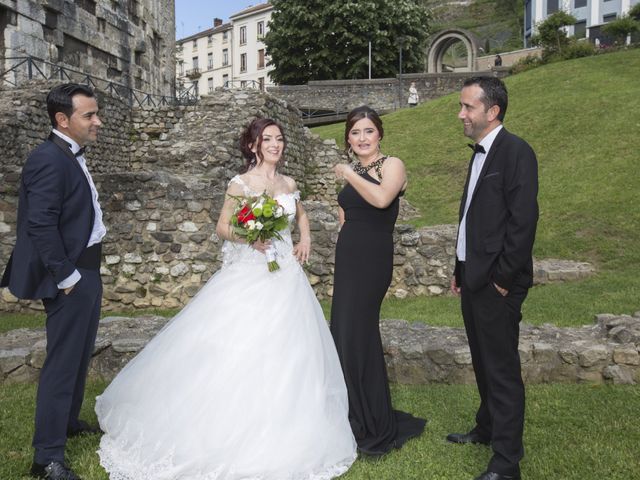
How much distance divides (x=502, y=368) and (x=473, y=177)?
127 centimetres

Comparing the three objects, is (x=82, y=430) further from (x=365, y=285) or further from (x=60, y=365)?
(x=365, y=285)

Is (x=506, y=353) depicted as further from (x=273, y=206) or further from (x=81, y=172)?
(x=81, y=172)

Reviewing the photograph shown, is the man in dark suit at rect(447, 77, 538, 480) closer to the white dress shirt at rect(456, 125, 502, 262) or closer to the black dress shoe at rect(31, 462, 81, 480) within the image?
the white dress shirt at rect(456, 125, 502, 262)

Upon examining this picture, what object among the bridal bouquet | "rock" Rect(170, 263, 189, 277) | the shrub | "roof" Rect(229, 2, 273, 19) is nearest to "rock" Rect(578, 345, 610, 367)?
the bridal bouquet

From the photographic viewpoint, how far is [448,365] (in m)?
5.73

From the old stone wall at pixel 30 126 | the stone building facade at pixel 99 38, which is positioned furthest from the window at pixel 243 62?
the old stone wall at pixel 30 126

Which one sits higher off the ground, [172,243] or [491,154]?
[491,154]

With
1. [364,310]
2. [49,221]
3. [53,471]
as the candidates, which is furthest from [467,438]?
[49,221]

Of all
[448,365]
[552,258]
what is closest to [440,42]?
[552,258]

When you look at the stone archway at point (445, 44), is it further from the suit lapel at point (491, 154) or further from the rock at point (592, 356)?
the suit lapel at point (491, 154)

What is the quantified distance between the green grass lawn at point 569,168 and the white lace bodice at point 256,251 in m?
4.17

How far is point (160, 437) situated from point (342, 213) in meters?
2.13

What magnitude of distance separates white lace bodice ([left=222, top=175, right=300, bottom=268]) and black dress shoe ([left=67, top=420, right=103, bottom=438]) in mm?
1627

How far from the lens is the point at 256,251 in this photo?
4621 millimetres
